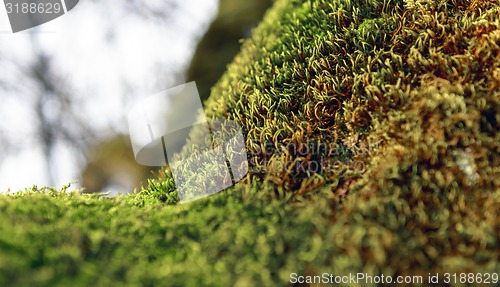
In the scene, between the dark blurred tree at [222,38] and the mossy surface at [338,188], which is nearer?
the mossy surface at [338,188]

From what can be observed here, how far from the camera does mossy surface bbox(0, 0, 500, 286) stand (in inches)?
50.4

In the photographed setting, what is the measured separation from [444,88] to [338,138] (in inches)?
18.4

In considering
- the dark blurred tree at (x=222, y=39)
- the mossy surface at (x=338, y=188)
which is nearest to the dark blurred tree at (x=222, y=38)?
the dark blurred tree at (x=222, y=39)

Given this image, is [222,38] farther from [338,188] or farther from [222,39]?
[338,188]

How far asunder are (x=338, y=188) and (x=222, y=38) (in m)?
4.62

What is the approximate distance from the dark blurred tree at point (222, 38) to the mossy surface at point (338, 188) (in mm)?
3687

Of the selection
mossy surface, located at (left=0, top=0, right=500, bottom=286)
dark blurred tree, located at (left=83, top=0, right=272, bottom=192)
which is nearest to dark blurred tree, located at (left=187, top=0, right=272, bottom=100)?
dark blurred tree, located at (left=83, top=0, right=272, bottom=192)

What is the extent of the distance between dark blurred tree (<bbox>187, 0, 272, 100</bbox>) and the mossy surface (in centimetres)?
369

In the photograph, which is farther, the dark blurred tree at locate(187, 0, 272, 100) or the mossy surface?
the dark blurred tree at locate(187, 0, 272, 100)

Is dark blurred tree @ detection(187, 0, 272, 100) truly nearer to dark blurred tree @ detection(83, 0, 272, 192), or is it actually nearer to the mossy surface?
dark blurred tree @ detection(83, 0, 272, 192)

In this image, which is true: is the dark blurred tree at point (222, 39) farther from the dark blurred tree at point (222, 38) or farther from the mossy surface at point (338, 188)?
the mossy surface at point (338, 188)

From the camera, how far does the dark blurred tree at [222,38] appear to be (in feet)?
19.0

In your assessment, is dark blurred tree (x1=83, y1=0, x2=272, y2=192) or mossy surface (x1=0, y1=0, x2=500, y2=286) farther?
dark blurred tree (x1=83, y1=0, x2=272, y2=192)

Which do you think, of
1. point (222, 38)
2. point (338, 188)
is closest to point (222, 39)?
point (222, 38)
